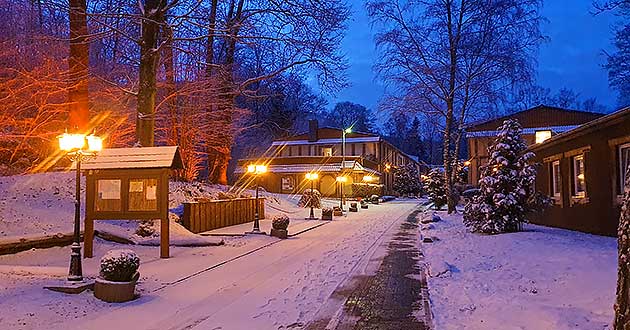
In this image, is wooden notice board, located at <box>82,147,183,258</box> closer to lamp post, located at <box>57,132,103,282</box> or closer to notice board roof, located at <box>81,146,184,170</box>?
notice board roof, located at <box>81,146,184,170</box>

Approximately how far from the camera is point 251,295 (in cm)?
906

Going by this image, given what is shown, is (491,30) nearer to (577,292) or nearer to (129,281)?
(577,292)

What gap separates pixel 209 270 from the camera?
1174 centimetres

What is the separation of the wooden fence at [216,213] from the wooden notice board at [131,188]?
5.73 metres

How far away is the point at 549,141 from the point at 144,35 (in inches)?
570

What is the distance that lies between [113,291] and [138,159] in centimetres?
574

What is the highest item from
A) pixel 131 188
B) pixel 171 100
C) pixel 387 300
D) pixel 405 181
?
pixel 171 100

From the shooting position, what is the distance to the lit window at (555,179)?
1983 cm

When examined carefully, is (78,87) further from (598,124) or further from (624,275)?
(624,275)

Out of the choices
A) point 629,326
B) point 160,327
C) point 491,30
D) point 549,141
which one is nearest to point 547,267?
point 629,326

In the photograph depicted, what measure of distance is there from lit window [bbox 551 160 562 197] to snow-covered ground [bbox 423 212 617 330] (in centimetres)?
644

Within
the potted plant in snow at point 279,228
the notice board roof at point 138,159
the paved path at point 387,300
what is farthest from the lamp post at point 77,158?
the potted plant in snow at point 279,228

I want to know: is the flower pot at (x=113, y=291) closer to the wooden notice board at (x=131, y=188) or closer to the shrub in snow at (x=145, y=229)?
the wooden notice board at (x=131, y=188)

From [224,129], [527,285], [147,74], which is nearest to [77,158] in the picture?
[147,74]
